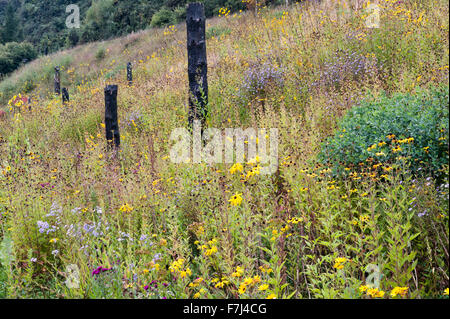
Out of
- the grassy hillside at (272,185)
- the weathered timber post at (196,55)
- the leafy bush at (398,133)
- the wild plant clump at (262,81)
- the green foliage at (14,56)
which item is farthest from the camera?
the green foliage at (14,56)

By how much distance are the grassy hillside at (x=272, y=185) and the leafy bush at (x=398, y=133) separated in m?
0.02

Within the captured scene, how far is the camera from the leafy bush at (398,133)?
9.78 feet

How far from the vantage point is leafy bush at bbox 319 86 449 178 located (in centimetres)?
298

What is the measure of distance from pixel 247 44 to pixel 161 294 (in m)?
7.47

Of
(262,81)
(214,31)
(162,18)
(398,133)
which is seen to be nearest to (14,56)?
(162,18)

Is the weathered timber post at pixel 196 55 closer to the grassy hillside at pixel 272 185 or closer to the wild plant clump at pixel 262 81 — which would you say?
the grassy hillside at pixel 272 185

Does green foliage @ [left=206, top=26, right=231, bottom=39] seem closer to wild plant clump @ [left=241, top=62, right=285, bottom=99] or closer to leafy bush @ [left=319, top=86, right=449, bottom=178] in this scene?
wild plant clump @ [left=241, top=62, right=285, bottom=99]

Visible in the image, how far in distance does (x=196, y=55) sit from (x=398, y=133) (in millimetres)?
3294

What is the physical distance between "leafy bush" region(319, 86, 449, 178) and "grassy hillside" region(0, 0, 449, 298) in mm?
20

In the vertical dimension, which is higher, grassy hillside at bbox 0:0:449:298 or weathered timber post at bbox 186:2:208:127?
weathered timber post at bbox 186:2:208:127

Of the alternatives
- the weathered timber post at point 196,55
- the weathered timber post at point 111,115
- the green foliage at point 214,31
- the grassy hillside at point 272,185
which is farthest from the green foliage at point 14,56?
the weathered timber post at point 196,55

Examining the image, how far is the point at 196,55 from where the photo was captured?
5465 mm

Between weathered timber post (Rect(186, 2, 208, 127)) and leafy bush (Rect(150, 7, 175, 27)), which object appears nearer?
weathered timber post (Rect(186, 2, 208, 127))

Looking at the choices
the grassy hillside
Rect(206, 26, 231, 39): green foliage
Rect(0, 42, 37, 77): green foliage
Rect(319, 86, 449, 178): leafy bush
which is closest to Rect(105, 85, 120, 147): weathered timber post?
the grassy hillside
